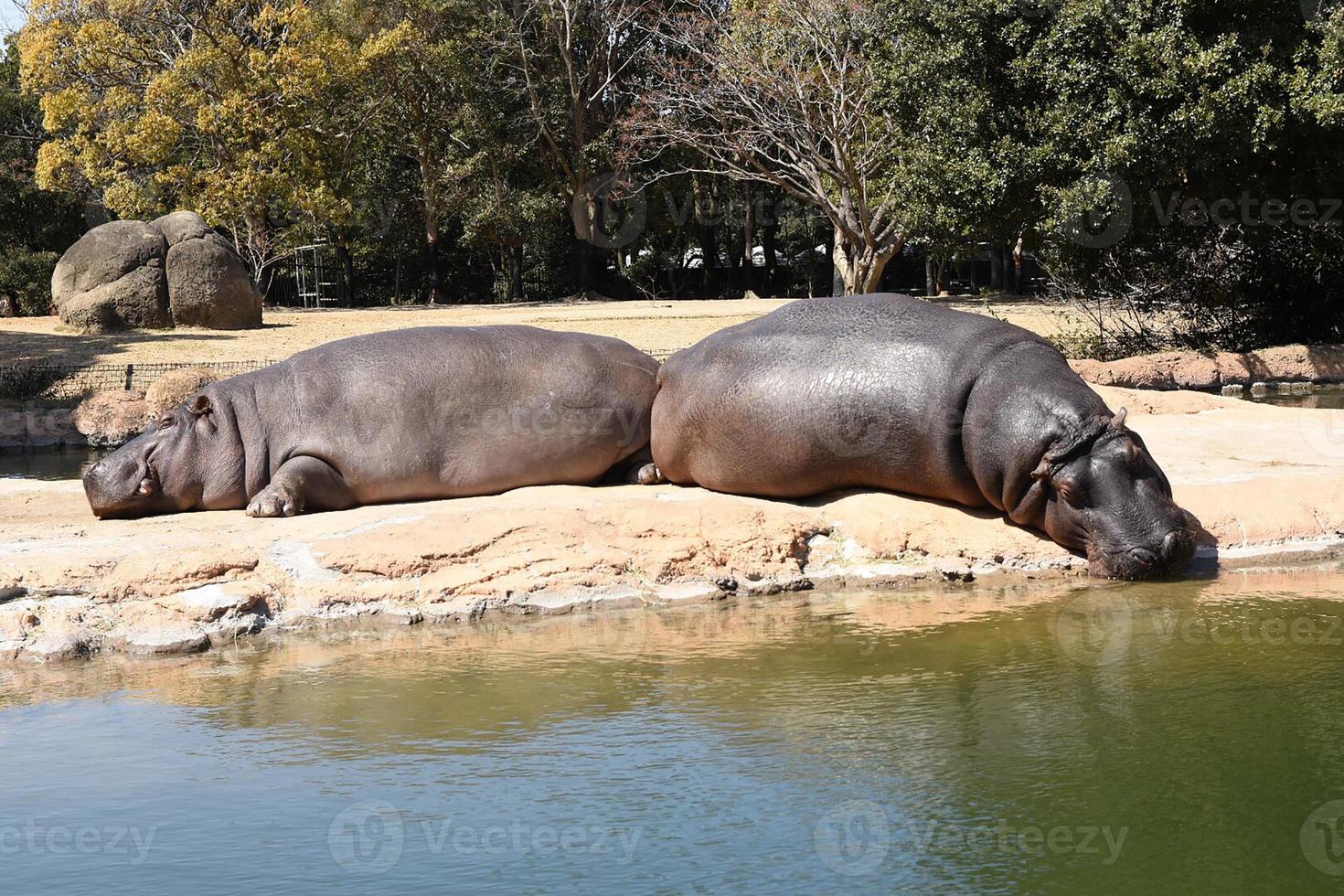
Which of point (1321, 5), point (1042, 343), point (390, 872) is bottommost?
point (390, 872)

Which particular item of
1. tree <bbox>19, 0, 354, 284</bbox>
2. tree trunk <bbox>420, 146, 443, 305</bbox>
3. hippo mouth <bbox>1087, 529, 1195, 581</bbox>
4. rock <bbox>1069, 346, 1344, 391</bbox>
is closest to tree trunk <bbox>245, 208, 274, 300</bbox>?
tree <bbox>19, 0, 354, 284</bbox>

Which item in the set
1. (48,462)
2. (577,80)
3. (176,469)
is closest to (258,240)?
(577,80)

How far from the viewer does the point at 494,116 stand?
3697 centimetres

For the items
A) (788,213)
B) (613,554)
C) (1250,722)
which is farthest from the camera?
(788,213)

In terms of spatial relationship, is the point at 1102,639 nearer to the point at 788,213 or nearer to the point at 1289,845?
the point at 1289,845

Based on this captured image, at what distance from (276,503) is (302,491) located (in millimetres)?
198

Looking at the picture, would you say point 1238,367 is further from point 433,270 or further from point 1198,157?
point 433,270

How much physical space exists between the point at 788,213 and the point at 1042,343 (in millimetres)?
31753

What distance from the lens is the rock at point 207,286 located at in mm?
24109

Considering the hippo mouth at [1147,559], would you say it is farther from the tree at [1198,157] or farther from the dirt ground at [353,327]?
the dirt ground at [353,327]

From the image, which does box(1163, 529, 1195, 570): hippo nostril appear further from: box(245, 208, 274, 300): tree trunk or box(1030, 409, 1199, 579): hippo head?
box(245, 208, 274, 300): tree trunk

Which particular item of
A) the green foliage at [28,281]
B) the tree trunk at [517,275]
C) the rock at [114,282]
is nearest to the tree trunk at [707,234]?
the tree trunk at [517,275]

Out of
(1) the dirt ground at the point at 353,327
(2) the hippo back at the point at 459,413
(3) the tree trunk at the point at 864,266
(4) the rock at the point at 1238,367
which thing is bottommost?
(4) the rock at the point at 1238,367

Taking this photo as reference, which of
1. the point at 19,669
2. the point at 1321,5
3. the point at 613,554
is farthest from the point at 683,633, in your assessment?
the point at 1321,5
